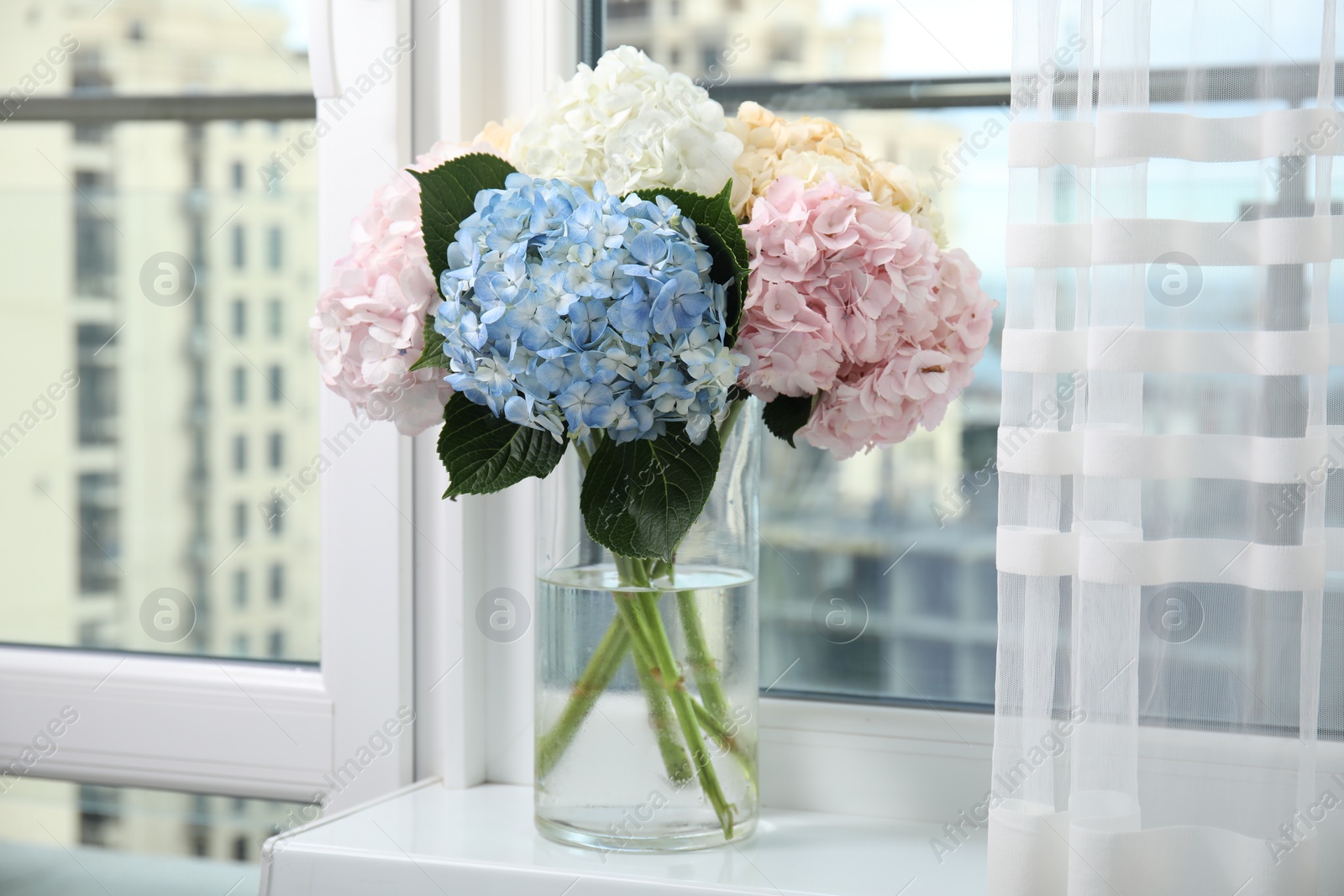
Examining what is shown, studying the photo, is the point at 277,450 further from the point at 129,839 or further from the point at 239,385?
the point at 129,839

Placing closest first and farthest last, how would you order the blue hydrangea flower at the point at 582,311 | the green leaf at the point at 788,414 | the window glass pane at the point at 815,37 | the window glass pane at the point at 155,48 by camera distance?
the blue hydrangea flower at the point at 582,311 < the green leaf at the point at 788,414 < the window glass pane at the point at 815,37 < the window glass pane at the point at 155,48

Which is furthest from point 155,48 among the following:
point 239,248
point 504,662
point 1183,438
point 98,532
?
point 1183,438

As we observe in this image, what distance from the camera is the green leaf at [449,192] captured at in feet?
2.52

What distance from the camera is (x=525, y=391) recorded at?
715mm

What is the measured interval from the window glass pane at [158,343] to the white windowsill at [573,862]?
30 centimetres

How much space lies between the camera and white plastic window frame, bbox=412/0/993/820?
3.23 ft

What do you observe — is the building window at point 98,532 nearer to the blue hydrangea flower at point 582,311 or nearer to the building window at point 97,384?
the building window at point 97,384

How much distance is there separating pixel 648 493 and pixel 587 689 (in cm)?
19

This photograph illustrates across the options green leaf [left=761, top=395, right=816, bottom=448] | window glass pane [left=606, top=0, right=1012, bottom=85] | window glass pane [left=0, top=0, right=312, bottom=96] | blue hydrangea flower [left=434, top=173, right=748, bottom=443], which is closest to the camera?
blue hydrangea flower [left=434, top=173, right=748, bottom=443]

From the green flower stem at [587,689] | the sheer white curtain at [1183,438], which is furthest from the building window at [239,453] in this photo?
the sheer white curtain at [1183,438]

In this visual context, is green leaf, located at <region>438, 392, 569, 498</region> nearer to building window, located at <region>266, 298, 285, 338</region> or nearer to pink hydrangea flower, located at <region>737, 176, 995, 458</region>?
pink hydrangea flower, located at <region>737, 176, 995, 458</region>

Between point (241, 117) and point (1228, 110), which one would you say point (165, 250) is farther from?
point (1228, 110)

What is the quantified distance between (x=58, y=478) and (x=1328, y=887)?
1173mm

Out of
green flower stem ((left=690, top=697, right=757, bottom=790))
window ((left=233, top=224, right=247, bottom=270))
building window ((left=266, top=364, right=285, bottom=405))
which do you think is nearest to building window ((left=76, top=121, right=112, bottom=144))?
window ((left=233, top=224, right=247, bottom=270))
